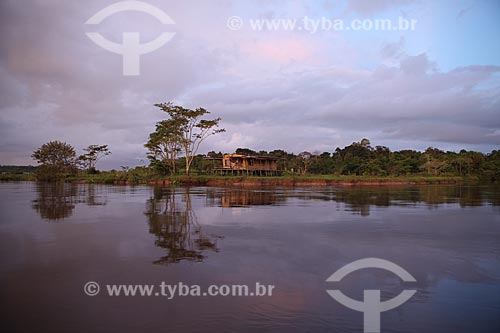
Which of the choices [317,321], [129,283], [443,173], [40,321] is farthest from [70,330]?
[443,173]

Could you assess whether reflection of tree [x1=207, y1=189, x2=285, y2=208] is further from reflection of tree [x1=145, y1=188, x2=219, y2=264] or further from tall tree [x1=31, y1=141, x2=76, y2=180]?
tall tree [x1=31, y1=141, x2=76, y2=180]

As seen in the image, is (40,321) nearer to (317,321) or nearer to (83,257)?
(83,257)

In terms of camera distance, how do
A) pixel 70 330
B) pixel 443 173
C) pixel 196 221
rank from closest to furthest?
pixel 70 330 < pixel 196 221 < pixel 443 173

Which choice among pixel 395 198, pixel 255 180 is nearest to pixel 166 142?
pixel 255 180

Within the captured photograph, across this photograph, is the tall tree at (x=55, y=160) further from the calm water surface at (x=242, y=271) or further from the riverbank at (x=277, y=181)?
the calm water surface at (x=242, y=271)

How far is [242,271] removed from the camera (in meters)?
6.02

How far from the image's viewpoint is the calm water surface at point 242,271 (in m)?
4.23

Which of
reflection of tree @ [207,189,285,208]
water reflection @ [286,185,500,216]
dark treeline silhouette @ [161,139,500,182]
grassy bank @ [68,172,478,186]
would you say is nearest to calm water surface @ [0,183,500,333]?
water reflection @ [286,185,500,216]

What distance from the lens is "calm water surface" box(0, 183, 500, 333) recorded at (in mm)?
4227

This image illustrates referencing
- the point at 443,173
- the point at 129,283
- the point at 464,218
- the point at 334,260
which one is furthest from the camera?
the point at 443,173

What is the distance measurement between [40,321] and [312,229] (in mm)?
7353

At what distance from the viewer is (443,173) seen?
161 feet

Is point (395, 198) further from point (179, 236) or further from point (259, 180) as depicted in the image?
point (259, 180)

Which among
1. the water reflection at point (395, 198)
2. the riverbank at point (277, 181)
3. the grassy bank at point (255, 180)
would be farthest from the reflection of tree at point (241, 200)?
the grassy bank at point (255, 180)
